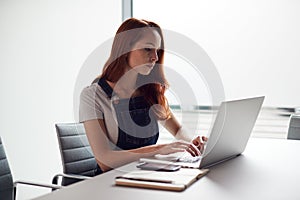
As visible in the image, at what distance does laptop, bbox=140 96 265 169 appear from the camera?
134 cm

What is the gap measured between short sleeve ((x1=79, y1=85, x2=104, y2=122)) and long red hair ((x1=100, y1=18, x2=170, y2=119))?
4.3 inches

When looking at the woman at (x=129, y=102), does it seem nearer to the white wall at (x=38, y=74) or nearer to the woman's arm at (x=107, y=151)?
the woman's arm at (x=107, y=151)

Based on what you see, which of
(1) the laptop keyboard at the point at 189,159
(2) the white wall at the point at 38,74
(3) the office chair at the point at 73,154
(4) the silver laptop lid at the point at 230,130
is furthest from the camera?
(2) the white wall at the point at 38,74

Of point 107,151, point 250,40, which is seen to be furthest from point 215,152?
point 250,40

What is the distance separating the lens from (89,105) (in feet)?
5.75

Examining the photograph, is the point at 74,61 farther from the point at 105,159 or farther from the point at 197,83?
the point at 105,159

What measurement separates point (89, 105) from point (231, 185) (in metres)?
0.73

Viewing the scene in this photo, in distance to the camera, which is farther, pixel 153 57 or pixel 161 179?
pixel 153 57

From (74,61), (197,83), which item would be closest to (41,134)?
(74,61)

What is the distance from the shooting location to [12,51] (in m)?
3.43

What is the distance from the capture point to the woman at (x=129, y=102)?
5.47ft

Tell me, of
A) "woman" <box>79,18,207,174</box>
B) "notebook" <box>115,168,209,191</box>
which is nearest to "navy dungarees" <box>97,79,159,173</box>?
"woman" <box>79,18,207,174</box>

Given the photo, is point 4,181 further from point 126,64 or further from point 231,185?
point 231,185

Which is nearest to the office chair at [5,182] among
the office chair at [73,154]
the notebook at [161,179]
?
the office chair at [73,154]
